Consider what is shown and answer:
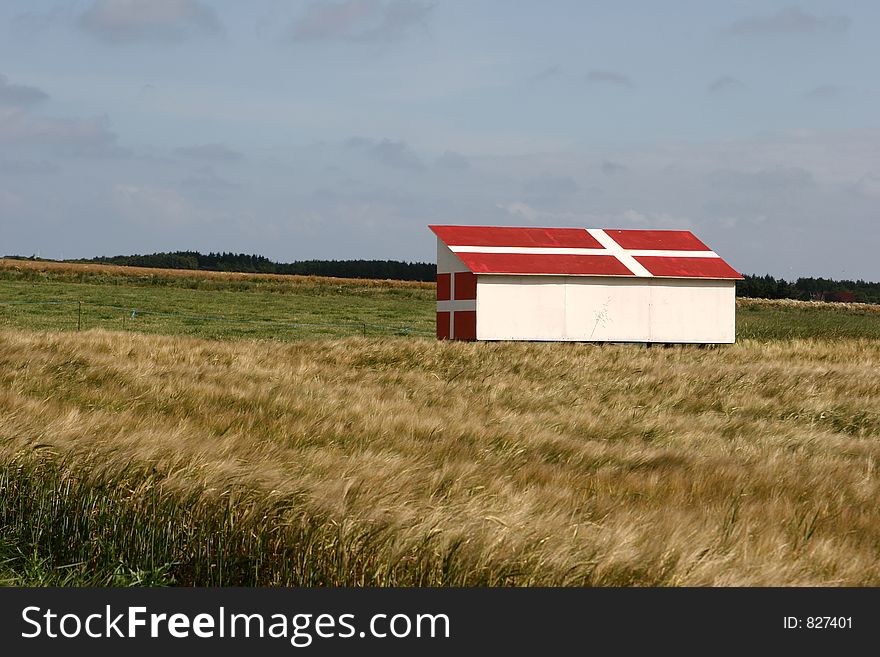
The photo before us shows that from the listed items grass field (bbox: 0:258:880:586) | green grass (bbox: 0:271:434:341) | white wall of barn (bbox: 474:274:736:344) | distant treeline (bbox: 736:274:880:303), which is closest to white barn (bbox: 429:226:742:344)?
white wall of barn (bbox: 474:274:736:344)

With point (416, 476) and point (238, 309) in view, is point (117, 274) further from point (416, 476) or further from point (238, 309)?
point (416, 476)

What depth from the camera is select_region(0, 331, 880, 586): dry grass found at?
589cm

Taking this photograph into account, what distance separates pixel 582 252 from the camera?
2956 centimetres

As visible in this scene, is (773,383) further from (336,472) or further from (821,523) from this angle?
(336,472)

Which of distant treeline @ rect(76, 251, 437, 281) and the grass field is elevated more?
distant treeline @ rect(76, 251, 437, 281)

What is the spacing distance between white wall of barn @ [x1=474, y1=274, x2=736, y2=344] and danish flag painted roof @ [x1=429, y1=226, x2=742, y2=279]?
0.92ft

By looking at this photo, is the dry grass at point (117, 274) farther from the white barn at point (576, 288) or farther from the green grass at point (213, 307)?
the white barn at point (576, 288)

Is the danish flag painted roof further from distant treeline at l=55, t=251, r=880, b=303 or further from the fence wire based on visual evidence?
distant treeline at l=55, t=251, r=880, b=303

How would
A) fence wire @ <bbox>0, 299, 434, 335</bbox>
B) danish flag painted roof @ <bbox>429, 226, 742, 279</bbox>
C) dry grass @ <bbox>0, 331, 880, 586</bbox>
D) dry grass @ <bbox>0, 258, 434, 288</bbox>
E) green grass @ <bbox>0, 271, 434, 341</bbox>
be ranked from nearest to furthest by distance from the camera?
dry grass @ <bbox>0, 331, 880, 586</bbox>, danish flag painted roof @ <bbox>429, 226, 742, 279</bbox>, green grass @ <bbox>0, 271, 434, 341</bbox>, fence wire @ <bbox>0, 299, 434, 335</bbox>, dry grass @ <bbox>0, 258, 434, 288</bbox>

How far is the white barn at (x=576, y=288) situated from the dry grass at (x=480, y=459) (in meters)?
6.19

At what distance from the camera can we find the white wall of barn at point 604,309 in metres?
27.3

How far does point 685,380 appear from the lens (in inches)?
797

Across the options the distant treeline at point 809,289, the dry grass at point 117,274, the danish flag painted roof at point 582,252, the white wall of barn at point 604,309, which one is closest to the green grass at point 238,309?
the dry grass at point 117,274

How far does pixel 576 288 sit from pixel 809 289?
15649cm
